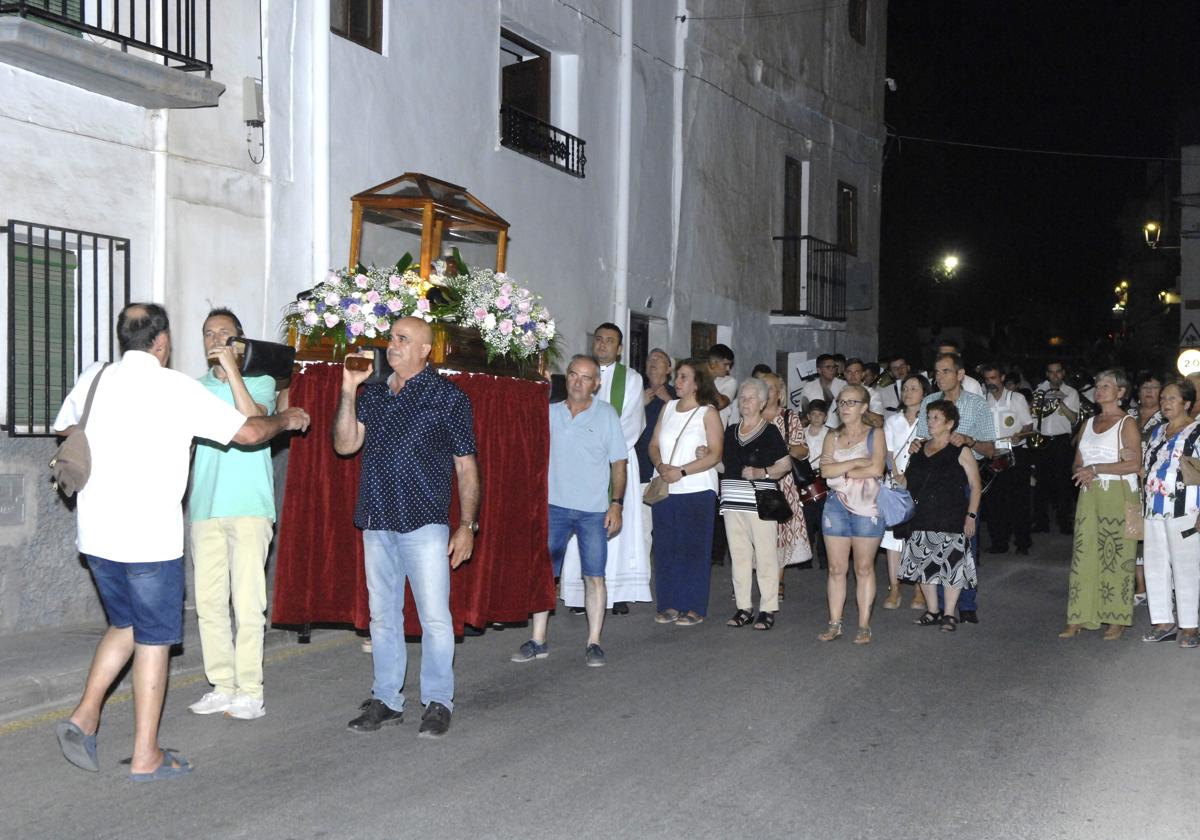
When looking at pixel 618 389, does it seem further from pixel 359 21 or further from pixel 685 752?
pixel 685 752

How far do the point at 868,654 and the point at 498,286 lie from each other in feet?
11.5

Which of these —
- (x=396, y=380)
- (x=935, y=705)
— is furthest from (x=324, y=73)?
(x=935, y=705)

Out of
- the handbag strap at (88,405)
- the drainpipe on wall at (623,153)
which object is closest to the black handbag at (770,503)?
the handbag strap at (88,405)

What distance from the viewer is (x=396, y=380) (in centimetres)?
689

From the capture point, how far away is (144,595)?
578 centimetres

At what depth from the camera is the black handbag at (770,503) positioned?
33.5 feet

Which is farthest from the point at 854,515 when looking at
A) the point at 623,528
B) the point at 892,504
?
the point at 623,528

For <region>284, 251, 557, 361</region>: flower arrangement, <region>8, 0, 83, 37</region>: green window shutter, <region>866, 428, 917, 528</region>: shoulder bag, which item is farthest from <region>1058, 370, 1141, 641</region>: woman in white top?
<region>8, 0, 83, 37</region>: green window shutter

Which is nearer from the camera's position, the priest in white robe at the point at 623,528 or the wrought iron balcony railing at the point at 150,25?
the wrought iron balcony railing at the point at 150,25

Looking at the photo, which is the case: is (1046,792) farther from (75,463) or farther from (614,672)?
(75,463)

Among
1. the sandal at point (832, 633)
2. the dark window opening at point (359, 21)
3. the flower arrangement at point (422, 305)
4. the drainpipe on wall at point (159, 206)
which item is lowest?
the sandal at point (832, 633)

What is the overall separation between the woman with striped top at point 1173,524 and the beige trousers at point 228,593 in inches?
252

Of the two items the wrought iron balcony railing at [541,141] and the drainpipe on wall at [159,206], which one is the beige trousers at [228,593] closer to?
the drainpipe on wall at [159,206]

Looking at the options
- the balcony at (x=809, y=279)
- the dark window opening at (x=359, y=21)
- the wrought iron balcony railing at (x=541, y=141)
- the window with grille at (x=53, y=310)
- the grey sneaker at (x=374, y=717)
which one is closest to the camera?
the grey sneaker at (x=374, y=717)
